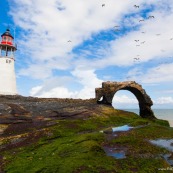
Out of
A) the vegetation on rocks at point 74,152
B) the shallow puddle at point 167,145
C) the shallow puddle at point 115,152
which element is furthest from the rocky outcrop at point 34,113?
the shallow puddle at point 115,152

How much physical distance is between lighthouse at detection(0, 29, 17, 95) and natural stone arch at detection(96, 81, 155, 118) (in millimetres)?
29269

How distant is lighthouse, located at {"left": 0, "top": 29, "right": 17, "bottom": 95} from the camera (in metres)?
77.6

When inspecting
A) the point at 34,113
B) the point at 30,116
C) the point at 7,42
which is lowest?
the point at 30,116

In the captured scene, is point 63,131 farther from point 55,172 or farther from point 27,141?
point 55,172

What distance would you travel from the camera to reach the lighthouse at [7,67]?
77562 mm

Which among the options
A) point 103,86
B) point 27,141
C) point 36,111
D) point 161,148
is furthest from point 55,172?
point 103,86

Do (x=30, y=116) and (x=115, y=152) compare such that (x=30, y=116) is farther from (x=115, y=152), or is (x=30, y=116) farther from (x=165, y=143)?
(x=165, y=143)

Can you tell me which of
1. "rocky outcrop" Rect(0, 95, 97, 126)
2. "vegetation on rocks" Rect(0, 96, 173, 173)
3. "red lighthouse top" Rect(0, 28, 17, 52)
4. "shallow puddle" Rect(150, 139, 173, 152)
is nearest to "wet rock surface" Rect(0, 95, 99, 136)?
"rocky outcrop" Rect(0, 95, 97, 126)

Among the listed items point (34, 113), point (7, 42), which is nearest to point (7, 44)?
point (7, 42)

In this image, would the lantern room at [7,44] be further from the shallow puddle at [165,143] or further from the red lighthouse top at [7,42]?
the shallow puddle at [165,143]

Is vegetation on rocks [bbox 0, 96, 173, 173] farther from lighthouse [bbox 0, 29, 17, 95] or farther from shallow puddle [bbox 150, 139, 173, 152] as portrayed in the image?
lighthouse [bbox 0, 29, 17, 95]

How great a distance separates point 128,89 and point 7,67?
37191 millimetres

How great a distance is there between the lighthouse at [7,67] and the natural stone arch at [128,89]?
1152 inches

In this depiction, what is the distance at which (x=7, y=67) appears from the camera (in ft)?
259
